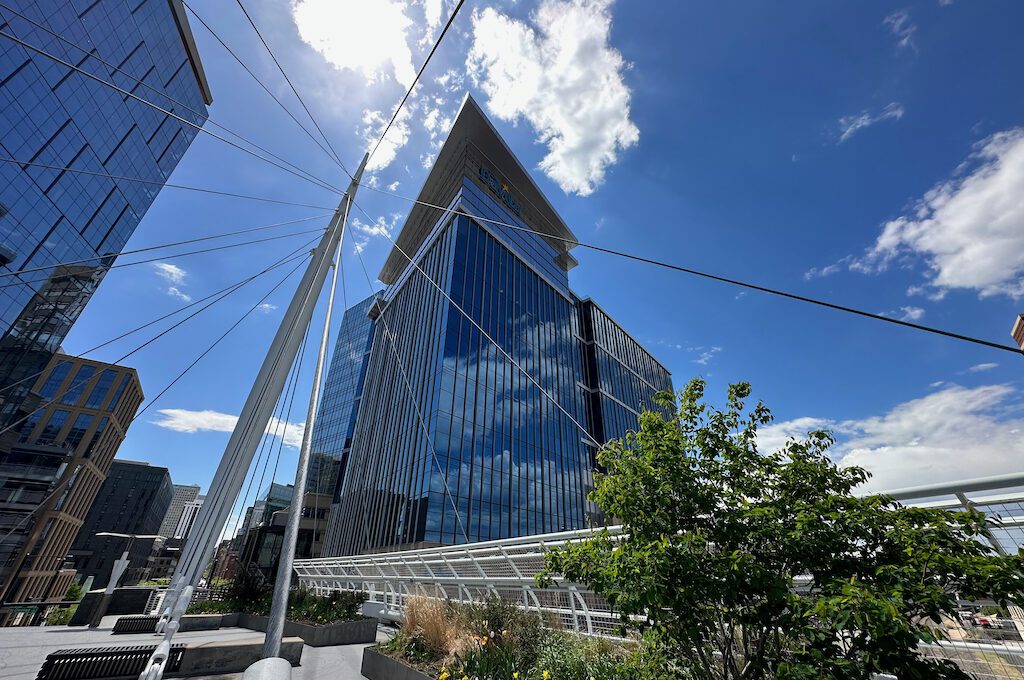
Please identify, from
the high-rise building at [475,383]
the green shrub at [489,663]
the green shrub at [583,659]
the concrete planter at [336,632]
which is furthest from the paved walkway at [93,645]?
the high-rise building at [475,383]

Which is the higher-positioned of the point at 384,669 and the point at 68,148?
the point at 68,148

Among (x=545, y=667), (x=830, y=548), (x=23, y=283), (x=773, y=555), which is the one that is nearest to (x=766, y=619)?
(x=773, y=555)

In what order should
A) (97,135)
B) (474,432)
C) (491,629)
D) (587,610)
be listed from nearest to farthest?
1. (491,629)
2. (587,610)
3. (474,432)
4. (97,135)

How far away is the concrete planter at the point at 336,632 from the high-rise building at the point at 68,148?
3348 centimetres

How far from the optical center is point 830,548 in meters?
2.91

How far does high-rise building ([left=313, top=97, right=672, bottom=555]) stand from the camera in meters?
31.1

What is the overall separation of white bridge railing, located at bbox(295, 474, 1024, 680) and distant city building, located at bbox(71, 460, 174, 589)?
96460 millimetres

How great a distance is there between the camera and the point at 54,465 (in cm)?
5269

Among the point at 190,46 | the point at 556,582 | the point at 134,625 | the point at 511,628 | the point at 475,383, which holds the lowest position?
the point at 134,625

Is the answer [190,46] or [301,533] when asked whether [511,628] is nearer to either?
[301,533]

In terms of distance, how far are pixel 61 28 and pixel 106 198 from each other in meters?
17.5

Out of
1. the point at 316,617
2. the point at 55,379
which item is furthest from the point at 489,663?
the point at 55,379

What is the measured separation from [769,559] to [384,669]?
659cm

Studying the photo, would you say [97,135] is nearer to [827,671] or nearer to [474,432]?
[474,432]
